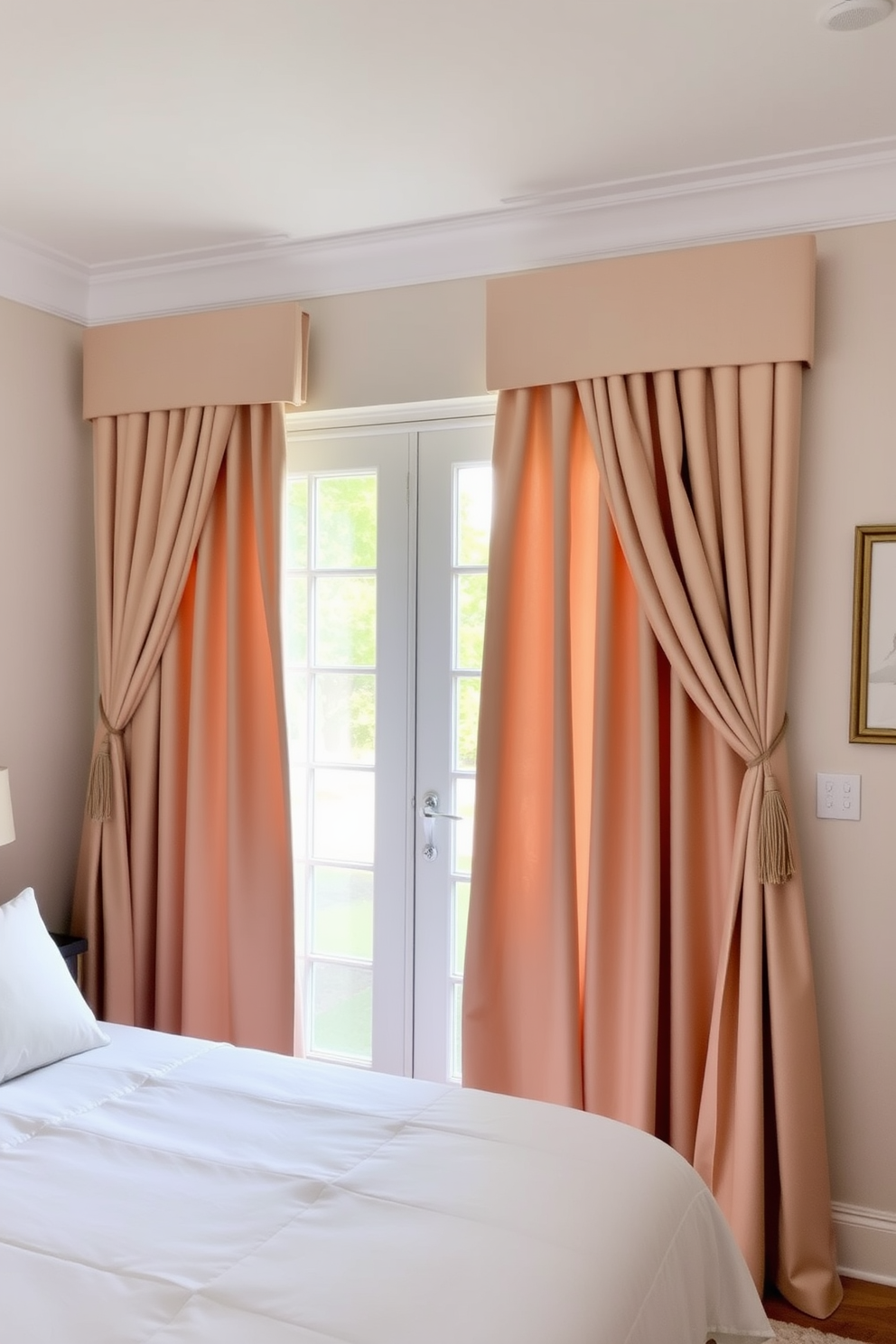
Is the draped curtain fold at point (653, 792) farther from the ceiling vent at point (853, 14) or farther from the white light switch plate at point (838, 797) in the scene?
the ceiling vent at point (853, 14)

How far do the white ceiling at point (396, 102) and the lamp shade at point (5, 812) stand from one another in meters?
1.59

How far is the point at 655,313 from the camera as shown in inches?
113

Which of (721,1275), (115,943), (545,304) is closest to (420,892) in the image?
(115,943)

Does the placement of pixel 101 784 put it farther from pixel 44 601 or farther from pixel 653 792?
pixel 653 792

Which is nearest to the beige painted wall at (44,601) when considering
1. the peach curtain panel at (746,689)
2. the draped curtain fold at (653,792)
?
the draped curtain fold at (653,792)

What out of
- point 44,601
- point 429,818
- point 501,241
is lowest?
point 429,818

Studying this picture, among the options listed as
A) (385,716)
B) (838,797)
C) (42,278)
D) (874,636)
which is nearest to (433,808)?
(385,716)

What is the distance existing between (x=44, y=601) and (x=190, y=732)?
656mm

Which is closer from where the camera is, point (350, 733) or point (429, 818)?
point (429, 818)

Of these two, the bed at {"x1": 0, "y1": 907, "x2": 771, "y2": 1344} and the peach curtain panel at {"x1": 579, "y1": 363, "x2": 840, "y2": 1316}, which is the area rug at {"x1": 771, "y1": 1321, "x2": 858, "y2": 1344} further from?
the bed at {"x1": 0, "y1": 907, "x2": 771, "y2": 1344}

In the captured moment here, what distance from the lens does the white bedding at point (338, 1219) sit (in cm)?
159

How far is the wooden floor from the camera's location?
2584 mm

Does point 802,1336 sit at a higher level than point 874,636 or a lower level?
lower

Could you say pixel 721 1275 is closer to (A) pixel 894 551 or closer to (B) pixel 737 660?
(B) pixel 737 660
